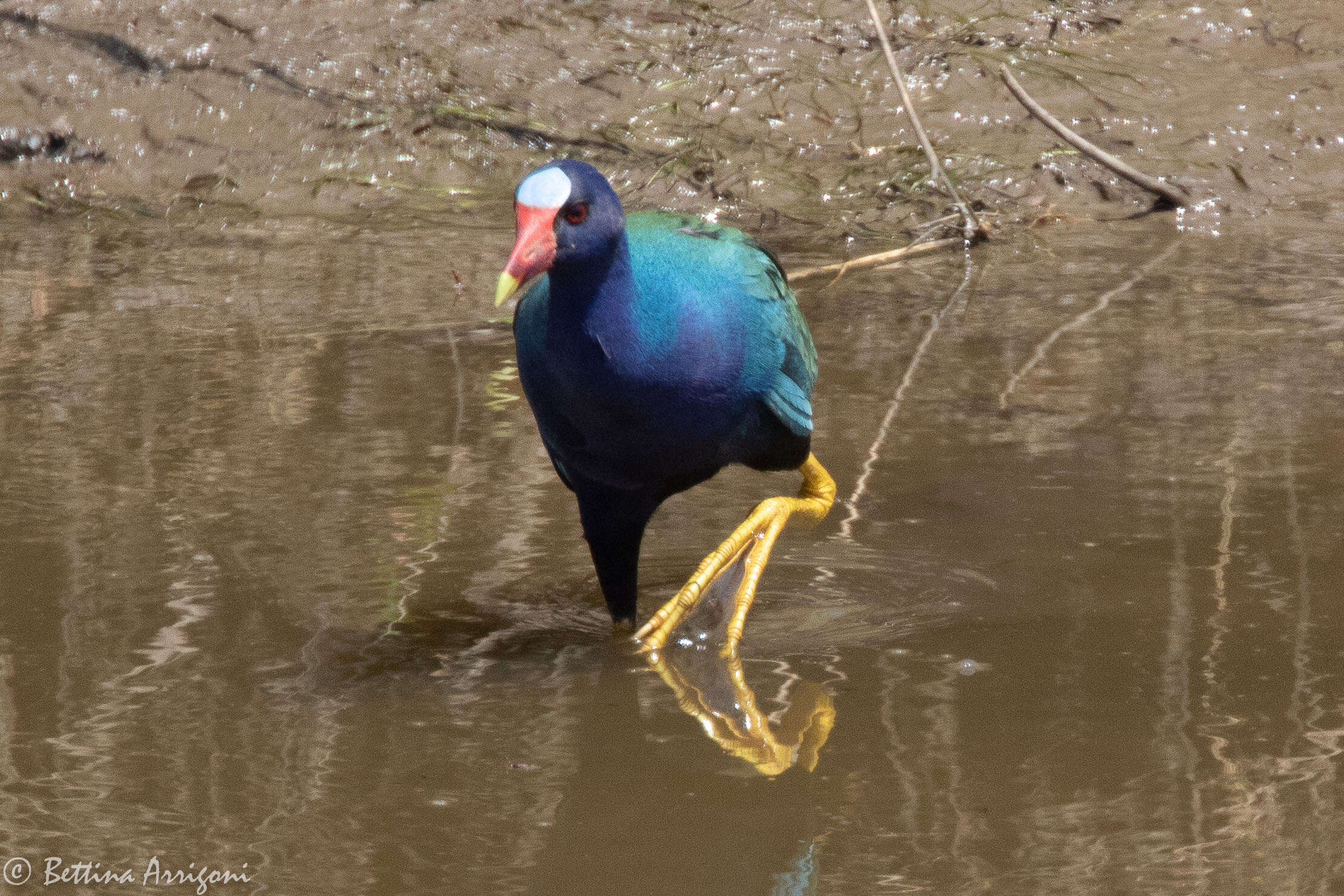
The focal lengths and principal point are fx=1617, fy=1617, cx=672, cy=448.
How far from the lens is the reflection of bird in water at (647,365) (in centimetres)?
257

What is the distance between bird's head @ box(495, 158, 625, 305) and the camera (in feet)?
8.15

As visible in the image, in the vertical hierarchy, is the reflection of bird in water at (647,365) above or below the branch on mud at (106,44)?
below

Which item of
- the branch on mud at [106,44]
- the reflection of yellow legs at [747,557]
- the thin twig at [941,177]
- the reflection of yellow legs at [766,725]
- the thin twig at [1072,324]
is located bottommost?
the reflection of yellow legs at [766,725]

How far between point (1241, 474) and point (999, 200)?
3062mm

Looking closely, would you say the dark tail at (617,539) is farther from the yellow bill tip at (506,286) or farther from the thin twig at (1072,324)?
the thin twig at (1072,324)

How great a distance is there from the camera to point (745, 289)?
291 cm

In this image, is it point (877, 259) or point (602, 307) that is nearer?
point (602, 307)

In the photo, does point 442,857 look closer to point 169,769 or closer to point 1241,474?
point 169,769

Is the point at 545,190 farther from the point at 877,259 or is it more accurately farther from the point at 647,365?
the point at 877,259

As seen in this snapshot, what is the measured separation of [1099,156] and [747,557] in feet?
11.8

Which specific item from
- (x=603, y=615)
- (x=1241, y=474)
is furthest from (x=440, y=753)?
(x=1241, y=474)

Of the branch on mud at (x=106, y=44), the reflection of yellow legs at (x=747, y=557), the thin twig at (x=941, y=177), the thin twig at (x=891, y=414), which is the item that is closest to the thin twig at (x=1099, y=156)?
the thin twig at (x=941, y=177)

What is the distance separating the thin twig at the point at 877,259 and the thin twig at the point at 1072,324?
763 mm

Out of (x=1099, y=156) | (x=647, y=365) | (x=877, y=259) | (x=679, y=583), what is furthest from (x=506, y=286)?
(x=1099, y=156)
